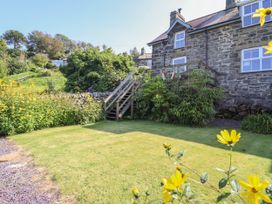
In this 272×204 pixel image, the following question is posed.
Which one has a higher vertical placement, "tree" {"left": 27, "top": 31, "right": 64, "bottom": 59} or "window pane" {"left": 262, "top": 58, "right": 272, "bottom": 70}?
"tree" {"left": 27, "top": 31, "right": 64, "bottom": 59}

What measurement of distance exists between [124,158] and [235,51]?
10699 mm

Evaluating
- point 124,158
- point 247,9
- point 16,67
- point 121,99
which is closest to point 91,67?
point 121,99

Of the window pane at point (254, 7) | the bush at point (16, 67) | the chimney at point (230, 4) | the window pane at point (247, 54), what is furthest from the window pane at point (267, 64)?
the bush at point (16, 67)

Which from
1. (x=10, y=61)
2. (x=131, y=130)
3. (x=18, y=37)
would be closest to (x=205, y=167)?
(x=131, y=130)

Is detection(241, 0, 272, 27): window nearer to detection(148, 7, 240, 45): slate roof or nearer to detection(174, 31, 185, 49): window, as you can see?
detection(148, 7, 240, 45): slate roof

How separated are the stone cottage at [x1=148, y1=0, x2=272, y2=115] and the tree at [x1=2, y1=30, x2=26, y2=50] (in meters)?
54.2

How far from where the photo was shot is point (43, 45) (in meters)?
54.6

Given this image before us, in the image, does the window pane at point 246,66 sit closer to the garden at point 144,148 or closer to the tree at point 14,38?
the garden at point 144,148

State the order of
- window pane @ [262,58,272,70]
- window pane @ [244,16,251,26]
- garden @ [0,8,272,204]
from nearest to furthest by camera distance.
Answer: garden @ [0,8,272,204], window pane @ [262,58,272,70], window pane @ [244,16,251,26]

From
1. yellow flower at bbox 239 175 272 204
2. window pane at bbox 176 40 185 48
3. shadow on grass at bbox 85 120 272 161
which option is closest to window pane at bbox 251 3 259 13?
window pane at bbox 176 40 185 48

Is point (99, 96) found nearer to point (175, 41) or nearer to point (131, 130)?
point (131, 130)

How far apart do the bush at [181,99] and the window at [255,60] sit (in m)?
2.67

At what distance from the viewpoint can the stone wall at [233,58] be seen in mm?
11336

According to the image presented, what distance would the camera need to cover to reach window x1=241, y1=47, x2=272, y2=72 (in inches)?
444
